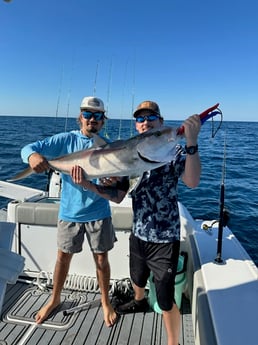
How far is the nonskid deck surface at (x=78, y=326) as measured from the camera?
2.89 meters

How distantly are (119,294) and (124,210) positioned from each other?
0.92 m

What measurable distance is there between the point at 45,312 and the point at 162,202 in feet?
5.77

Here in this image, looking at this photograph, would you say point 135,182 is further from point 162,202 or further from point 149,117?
point 149,117

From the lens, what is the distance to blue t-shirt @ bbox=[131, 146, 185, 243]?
2465mm

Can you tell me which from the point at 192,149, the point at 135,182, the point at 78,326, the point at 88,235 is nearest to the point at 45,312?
the point at 78,326

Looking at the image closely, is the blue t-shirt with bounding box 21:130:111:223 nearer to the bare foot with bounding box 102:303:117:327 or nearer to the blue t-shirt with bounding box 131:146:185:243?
the blue t-shirt with bounding box 131:146:185:243

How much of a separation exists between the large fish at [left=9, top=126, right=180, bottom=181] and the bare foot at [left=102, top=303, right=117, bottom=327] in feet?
5.32

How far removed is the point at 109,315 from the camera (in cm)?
316

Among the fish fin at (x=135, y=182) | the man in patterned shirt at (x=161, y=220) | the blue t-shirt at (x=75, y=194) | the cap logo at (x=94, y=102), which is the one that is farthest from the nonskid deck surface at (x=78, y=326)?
the cap logo at (x=94, y=102)

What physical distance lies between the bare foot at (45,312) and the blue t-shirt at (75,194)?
3.20 ft

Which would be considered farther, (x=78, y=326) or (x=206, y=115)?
(x=78, y=326)

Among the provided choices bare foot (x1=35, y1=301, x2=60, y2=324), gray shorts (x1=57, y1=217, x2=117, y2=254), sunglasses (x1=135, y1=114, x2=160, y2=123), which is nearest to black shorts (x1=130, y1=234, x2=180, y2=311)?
gray shorts (x1=57, y1=217, x2=117, y2=254)

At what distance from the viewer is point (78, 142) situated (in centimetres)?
295

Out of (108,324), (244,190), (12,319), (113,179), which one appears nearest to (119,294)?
(108,324)
